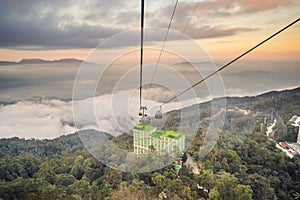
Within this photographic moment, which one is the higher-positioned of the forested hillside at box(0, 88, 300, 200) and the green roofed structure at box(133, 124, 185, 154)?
the green roofed structure at box(133, 124, 185, 154)

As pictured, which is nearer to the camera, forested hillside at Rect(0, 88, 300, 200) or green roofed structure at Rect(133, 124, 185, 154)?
forested hillside at Rect(0, 88, 300, 200)

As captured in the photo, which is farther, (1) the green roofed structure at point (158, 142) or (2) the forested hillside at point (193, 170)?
(1) the green roofed structure at point (158, 142)

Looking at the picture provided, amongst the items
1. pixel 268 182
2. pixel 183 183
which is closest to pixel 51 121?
pixel 183 183

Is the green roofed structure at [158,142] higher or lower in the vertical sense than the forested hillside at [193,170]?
higher

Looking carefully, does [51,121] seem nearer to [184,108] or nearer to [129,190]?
[129,190]
